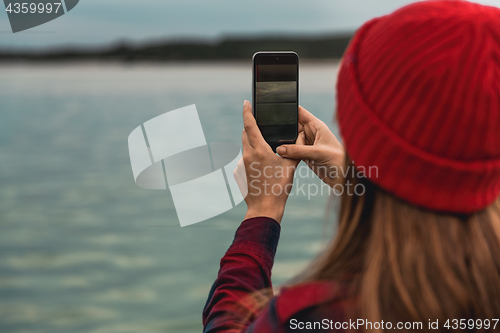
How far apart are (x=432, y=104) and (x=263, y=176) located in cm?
38

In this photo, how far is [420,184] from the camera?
0.51 metres

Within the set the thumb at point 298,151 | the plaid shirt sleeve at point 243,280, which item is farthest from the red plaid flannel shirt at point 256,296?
the thumb at point 298,151

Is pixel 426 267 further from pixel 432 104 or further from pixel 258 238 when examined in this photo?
pixel 258 238

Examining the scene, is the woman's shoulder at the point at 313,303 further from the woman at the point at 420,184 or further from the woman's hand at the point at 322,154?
the woman's hand at the point at 322,154

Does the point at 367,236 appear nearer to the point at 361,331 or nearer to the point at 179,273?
the point at 361,331

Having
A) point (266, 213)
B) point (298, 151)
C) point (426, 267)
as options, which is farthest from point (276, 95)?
point (426, 267)

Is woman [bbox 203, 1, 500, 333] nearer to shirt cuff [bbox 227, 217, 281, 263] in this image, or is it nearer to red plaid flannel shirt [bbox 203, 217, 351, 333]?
red plaid flannel shirt [bbox 203, 217, 351, 333]

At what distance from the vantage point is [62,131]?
12555mm

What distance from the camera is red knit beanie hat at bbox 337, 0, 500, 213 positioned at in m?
0.48

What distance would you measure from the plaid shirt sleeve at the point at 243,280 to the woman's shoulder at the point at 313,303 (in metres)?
0.14

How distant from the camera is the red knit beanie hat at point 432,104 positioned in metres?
0.48

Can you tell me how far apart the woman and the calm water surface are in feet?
0.44

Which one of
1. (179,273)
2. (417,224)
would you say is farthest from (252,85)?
(179,273)

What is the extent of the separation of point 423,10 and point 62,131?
13185mm
